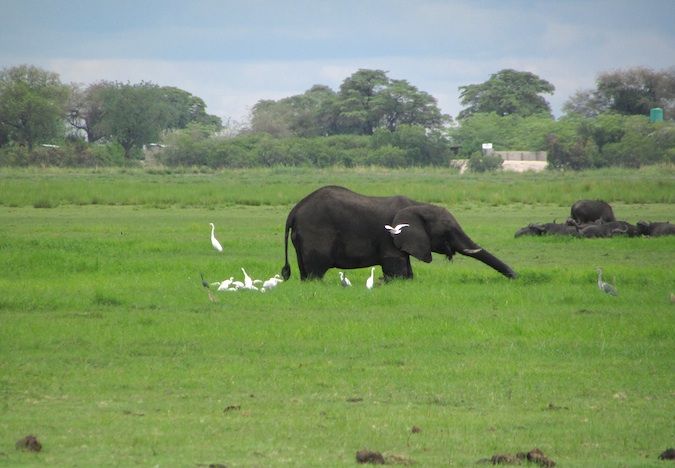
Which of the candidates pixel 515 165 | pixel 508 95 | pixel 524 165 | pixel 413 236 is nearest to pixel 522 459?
pixel 413 236

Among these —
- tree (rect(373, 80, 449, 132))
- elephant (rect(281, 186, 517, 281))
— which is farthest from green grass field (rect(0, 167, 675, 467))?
tree (rect(373, 80, 449, 132))

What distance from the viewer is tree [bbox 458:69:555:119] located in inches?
4663

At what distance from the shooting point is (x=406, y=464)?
842 cm

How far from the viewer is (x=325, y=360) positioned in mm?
12625

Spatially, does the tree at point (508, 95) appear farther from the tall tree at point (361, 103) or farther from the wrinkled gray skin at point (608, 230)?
the wrinkled gray skin at point (608, 230)

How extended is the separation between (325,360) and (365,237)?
6.66 meters

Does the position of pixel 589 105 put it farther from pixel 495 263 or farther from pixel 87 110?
pixel 495 263

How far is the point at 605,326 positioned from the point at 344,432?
5.75 m

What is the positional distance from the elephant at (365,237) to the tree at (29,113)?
70534 mm

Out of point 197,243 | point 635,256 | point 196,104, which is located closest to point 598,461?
point 635,256

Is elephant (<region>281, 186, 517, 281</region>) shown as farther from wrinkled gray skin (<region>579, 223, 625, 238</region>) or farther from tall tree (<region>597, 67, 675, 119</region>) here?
tall tree (<region>597, 67, 675, 119</region>)

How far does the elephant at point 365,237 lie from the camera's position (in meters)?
18.9

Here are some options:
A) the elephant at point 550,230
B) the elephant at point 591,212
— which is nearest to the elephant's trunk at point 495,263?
the elephant at point 550,230

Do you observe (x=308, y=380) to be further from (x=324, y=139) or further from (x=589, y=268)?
(x=324, y=139)
